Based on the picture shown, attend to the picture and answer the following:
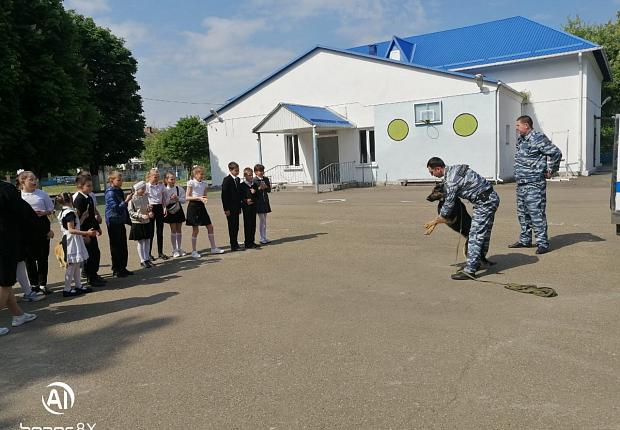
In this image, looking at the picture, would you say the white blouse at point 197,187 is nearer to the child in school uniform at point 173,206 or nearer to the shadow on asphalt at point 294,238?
the child in school uniform at point 173,206

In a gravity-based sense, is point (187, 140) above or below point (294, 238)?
above

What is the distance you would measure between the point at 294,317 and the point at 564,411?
9.59ft

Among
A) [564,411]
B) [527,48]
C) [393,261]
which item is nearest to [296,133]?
[527,48]

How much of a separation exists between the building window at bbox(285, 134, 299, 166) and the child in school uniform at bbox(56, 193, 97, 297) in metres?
22.3

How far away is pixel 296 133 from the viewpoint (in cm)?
2812

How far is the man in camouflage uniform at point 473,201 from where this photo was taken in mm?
6789

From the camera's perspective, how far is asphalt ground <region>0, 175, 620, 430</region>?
3.51 metres

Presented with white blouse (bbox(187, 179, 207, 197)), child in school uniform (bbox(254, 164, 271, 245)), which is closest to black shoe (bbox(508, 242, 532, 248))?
child in school uniform (bbox(254, 164, 271, 245))

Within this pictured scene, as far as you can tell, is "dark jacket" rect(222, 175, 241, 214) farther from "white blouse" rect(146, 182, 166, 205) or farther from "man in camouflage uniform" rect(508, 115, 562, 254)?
"man in camouflage uniform" rect(508, 115, 562, 254)

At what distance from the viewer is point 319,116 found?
2591 cm

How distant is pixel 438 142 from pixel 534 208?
16.5m

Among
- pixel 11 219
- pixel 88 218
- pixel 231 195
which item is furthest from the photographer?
pixel 231 195

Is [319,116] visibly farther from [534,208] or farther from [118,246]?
[118,246]

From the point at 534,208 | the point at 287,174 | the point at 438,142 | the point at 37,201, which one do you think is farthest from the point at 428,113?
the point at 37,201
